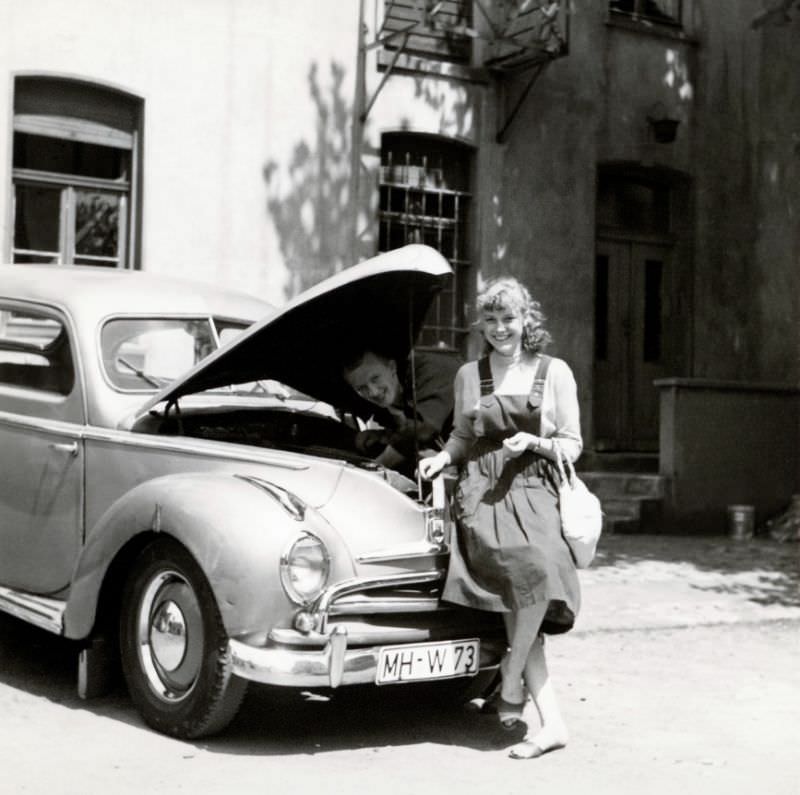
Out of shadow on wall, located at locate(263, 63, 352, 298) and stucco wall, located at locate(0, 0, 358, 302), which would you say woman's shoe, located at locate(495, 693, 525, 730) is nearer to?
stucco wall, located at locate(0, 0, 358, 302)

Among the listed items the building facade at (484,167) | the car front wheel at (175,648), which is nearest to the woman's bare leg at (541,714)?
the car front wheel at (175,648)

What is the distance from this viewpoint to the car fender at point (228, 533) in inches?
192

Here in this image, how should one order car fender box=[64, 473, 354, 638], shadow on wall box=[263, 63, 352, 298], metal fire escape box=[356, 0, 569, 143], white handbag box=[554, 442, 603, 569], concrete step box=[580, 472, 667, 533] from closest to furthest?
1. car fender box=[64, 473, 354, 638]
2. white handbag box=[554, 442, 603, 569]
3. concrete step box=[580, 472, 667, 533]
4. shadow on wall box=[263, 63, 352, 298]
5. metal fire escape box=[356, 0, 569, 143]

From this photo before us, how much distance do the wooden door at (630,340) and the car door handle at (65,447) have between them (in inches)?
397

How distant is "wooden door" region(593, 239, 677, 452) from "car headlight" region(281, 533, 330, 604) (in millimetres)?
10744

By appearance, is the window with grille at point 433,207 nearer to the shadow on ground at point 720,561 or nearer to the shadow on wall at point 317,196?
the shadow on wall at point 317,196

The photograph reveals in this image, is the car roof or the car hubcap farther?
the car roof

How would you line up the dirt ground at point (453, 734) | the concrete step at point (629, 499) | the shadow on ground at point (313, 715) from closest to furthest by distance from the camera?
1. the dirt ground at point (453, 734)
2. the shadow on ground at point (313, 715)
3. the concrete step at point (629, 499)

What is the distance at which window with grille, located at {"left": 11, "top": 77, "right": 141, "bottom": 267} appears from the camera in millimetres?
12289

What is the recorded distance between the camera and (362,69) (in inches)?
541

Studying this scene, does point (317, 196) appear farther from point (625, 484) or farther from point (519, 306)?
point (519, 306)

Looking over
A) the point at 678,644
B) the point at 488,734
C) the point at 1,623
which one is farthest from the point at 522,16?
the point at 488,734

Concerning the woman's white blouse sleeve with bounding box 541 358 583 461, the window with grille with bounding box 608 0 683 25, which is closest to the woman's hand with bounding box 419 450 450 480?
the woman's white blouse sleeve with bounding box 541 358 583 461

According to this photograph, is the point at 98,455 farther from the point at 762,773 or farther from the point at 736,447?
the point at 736,447
